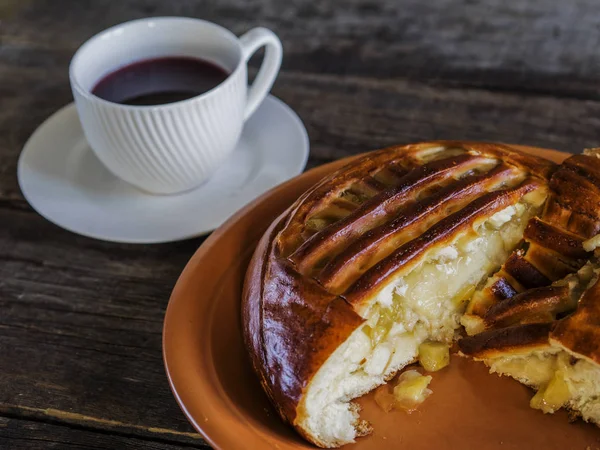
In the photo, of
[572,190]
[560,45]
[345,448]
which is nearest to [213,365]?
[345,448]

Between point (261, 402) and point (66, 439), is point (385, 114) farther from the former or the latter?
point (66, 439)

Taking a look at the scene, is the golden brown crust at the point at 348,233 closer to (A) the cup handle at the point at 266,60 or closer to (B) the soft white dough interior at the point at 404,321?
(B) the soft white dough interior at the point at 404,321

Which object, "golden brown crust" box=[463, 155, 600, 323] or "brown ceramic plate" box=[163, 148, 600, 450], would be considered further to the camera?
"golden brown crust" box=[463, 155, 600, 323]

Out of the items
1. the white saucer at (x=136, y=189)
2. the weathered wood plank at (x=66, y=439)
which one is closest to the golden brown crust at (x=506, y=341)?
the weathered wood plank at (x=66, y=439)

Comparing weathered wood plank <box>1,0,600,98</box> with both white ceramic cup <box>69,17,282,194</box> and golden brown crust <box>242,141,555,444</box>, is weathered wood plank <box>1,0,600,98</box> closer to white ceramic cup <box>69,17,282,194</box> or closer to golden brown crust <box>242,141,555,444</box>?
white ceramic cup <box>69,17,282,194</box>

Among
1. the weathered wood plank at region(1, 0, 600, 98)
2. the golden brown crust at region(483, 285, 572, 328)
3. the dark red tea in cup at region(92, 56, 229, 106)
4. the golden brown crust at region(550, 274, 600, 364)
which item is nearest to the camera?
the golden brown crust at region(550, 274, 600, 364)

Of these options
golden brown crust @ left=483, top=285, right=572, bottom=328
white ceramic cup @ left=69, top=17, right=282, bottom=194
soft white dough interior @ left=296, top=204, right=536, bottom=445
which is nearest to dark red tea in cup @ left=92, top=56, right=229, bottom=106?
white ceramic cup @ left=69, top=17, right=282, bottom=194

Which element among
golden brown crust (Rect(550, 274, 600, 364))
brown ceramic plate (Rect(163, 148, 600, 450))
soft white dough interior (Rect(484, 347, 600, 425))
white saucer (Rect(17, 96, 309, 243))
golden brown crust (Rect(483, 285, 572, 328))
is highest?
golden brown crust (Rect(550, 274, 600, 364))

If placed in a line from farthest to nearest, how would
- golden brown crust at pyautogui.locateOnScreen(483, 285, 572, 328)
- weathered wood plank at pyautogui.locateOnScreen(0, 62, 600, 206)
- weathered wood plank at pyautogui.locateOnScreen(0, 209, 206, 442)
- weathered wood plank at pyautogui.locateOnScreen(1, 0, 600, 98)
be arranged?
weathered wood plank at pyautogui.locateOnScreen(1, 0, 600, 98), weathered wood plank at pyautogui.locateOnScreen(0, 62, 600, 206), weathered wood plank at pyautogui.locateOnScreen(0, 209, 206, 442), golden brown crust at pyautogui.locateOnScreen(483, 285, 572, 328)

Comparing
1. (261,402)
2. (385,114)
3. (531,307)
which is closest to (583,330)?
(531,307)
